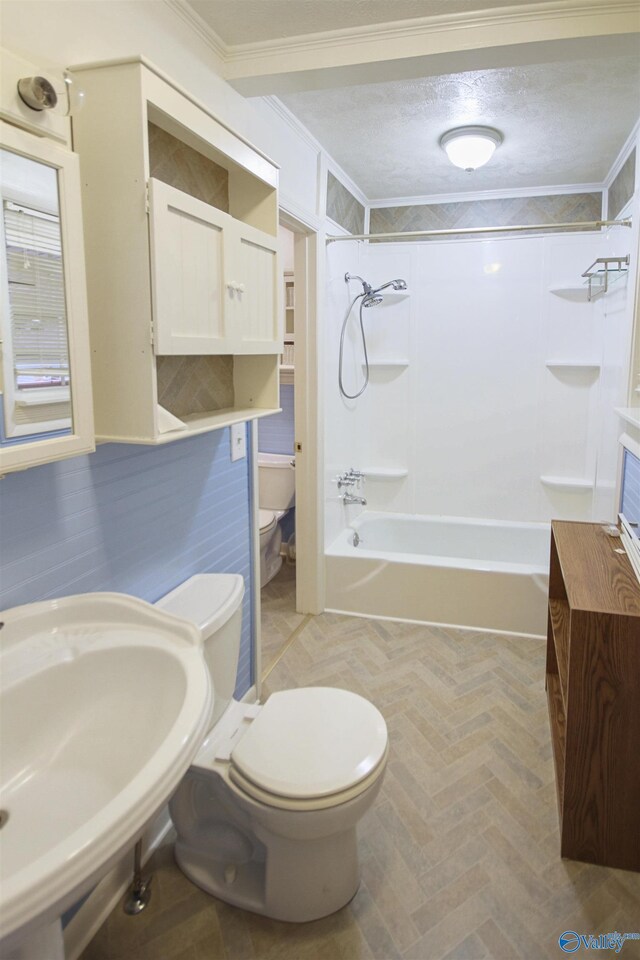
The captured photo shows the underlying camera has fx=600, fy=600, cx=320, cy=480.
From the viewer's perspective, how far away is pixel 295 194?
2723 mm

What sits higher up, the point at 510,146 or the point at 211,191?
the point at 510,146

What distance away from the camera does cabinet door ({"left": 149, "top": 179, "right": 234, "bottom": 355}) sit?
132 centimetres

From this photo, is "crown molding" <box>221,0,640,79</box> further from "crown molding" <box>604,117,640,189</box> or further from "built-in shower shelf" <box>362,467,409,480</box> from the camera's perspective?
"built-in shower shelf" <box>362,467,409,480</box>

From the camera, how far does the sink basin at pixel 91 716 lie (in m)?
0.94

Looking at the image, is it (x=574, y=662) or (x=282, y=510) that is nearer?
(x=574, y=662)

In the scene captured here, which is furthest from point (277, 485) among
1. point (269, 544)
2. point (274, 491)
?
point (269, 544)

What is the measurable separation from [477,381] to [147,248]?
2.97m

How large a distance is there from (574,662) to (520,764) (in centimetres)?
70

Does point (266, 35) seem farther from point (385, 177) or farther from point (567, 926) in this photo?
point (567, 926)

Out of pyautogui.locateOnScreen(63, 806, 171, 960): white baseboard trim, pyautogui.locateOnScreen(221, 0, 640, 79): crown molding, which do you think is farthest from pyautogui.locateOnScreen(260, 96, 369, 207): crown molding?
pyautogui.locateOnScreen(63, 806, 171, 960): white baseboard trim

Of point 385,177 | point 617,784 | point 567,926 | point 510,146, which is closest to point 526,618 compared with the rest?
point 617,784

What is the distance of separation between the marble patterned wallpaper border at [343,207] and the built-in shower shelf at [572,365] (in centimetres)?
149

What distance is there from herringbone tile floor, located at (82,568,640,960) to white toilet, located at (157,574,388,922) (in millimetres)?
76

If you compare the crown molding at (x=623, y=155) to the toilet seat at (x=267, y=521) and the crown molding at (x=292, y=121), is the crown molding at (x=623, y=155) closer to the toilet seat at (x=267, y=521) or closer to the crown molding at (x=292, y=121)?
the crown molding at (x=292, y=121)
